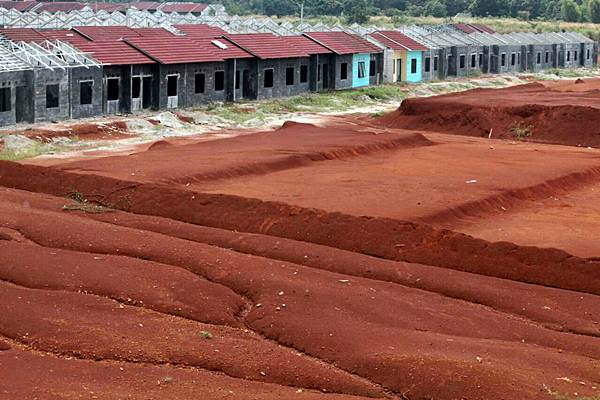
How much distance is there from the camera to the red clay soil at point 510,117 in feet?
154

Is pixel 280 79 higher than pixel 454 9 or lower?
lower

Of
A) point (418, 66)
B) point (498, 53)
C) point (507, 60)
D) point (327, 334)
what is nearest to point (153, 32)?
point (418, 66)

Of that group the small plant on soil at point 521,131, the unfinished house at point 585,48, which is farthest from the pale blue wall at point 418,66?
the unfinished house at point 585,48

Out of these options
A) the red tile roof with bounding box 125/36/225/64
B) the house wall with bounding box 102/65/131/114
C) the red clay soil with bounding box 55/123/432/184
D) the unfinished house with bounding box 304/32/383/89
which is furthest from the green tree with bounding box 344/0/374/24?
the red clay soil with bounding box 55/123/432/184

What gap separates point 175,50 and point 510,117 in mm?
16133

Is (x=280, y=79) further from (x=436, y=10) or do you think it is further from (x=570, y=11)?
(x=570, y=11)

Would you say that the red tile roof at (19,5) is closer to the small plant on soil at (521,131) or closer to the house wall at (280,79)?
the house wall at (280,79)

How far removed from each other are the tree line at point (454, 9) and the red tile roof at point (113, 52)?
82135 millimetres

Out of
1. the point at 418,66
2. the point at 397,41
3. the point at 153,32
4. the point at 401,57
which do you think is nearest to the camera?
the point at 153,32

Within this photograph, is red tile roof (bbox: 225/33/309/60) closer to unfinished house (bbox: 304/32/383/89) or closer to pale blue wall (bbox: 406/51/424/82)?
unfinished house (bbox: 304/32/383/89)

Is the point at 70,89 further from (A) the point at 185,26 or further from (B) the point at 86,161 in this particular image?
(A) the point at 185,26

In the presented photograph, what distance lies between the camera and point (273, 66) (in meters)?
56.8

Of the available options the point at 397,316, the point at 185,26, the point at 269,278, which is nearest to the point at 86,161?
the point at 269,278

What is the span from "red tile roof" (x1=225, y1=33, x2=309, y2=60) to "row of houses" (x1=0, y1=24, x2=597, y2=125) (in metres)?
0.08
